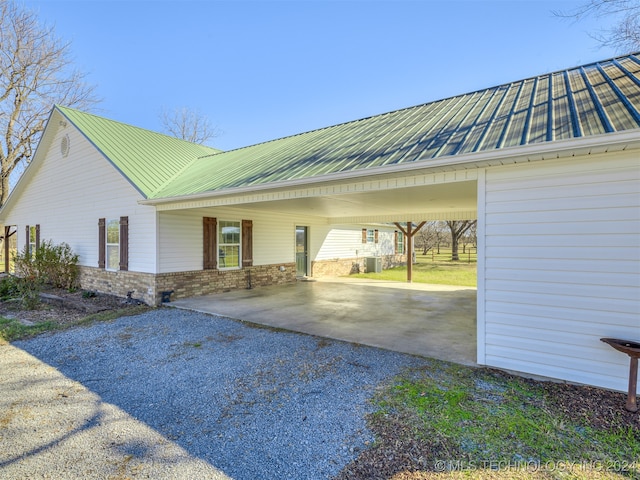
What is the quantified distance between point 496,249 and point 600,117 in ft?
6.03

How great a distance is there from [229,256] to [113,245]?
10.6 feet

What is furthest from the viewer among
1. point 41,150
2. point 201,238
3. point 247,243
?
point 41,150

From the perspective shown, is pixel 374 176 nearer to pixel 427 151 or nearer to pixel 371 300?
pixel 427 151

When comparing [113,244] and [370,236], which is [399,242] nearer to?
[370,236]

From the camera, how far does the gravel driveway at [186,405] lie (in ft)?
8.30

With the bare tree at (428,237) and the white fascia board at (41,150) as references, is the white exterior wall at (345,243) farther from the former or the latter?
the bare tree at (428,237)

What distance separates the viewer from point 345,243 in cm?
1669

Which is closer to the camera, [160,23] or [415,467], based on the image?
[415,467]

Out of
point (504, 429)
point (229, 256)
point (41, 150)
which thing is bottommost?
point (504, 429)

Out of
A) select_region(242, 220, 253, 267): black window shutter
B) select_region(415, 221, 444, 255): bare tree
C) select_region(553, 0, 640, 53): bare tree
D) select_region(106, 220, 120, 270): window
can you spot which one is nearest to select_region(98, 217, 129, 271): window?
select_region(106, 220, 120, 270): window

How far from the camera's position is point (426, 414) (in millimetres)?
3119

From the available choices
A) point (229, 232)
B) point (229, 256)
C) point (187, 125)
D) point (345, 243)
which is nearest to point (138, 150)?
point (229, 232)

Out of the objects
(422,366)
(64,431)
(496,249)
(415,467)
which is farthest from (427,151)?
(64,431)

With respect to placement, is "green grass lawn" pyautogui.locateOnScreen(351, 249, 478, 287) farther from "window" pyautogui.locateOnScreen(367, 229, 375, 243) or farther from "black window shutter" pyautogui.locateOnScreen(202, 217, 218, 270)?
"black window shutter" pyautogui.locateOnScreen(202, 217, 218, 270)
